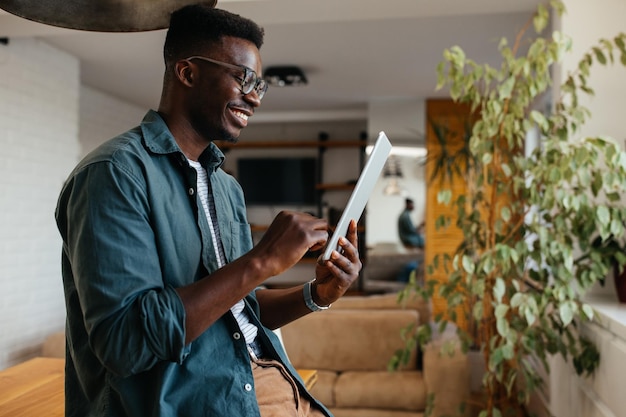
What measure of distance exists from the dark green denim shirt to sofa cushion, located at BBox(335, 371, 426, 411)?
250 cm

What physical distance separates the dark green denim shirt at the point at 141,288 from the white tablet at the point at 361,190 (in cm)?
20

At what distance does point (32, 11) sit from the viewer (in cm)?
103

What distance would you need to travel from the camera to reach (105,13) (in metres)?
1.10

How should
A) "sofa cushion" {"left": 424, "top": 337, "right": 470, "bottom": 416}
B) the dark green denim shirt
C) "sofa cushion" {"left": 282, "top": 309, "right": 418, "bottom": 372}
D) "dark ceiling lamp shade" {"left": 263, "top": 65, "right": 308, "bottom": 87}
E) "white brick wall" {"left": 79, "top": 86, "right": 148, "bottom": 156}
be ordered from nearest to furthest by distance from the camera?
1. the dark green denim shirt
2. "sofa cushion" {"left": 424, "top": 337, "right": 470, "bottom": 416}
3. "sofa cushion" {"left": 282, "top": 309, "right": 418, "bottom": 372}
4. "dark ceiling lamp shade" {"left": 263, "top": 65, "right": 308, "bottom": 87}
5. "white brick wall" {"left": 79, "top": 86, "right": 148, "bottom": 156}

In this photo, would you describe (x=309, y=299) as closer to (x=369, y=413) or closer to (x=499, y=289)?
(x=499, y=289)

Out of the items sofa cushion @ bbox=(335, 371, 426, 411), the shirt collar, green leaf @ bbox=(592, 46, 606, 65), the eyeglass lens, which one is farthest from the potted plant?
the shirt collar

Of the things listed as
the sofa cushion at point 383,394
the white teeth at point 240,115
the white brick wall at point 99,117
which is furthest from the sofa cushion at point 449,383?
the white brick wall at point 99,117

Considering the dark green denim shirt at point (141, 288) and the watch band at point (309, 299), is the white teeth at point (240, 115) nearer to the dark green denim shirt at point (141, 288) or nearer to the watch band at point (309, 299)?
the dark green denim shirt at point (141, 288)

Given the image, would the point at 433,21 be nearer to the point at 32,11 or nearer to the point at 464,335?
the point at 464,335

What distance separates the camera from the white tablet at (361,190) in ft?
3.53

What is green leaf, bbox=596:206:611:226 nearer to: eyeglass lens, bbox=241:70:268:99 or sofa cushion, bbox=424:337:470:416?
sofa cushion, bbox=424:337:470:416

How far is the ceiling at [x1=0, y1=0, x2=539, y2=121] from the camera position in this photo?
2885mm

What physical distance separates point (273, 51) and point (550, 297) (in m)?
3.13

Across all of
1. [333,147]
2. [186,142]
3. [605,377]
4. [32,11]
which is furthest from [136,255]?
[333,147]
